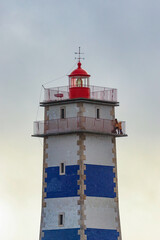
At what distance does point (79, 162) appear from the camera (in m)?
76.5

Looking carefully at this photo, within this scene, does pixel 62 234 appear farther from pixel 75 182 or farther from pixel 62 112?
pixel 62 112

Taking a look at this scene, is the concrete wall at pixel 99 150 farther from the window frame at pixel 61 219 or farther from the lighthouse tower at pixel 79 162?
the window frame at pixel 61 219

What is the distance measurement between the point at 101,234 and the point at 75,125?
630cm

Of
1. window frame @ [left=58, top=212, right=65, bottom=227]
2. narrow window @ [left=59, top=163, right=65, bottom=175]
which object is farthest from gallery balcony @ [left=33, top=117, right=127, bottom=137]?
window frame @ [left=58, top=212, right=65, bottom=227]

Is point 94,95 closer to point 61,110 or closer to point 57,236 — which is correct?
point 61,110

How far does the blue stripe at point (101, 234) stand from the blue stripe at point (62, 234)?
2.20 feet

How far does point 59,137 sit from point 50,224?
16.3 ft

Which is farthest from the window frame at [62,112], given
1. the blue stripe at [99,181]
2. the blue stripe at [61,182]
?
the blue stripe at [99,181]

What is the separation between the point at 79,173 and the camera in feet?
251

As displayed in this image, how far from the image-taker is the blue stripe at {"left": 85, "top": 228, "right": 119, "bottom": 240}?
75.9m

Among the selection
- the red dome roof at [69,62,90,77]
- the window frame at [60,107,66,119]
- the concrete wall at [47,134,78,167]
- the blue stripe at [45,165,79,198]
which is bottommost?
the blue stripe at [45,165,79,198]

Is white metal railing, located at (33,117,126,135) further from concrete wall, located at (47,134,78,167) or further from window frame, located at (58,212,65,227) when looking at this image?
window frame, located at (58,212,65,227)

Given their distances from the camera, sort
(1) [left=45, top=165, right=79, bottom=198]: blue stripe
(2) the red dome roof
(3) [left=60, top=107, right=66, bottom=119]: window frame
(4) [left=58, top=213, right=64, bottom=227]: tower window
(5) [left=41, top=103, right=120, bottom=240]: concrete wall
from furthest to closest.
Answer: (2) the red dome roof, (3) [left=60, top=107, right=66, bottom=119]: window frame, (4) [left=58, top=213, right=64, bottom=227]: tower window, (1) [left=45, top=165, right=79, bottom=198]: blue stripe, (5) [left=41, top=103, right=120, bottom=240]: concrete wall

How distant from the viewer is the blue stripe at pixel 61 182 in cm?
7650
